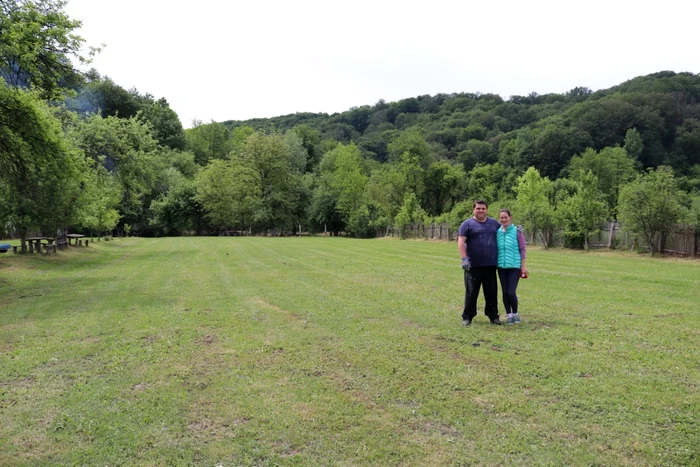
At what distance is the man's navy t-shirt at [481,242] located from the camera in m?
7.43

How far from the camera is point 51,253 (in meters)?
21.2

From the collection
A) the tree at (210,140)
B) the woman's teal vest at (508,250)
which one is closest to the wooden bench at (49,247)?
the woman's teal vest at (508,250)

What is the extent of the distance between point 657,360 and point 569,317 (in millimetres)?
2474

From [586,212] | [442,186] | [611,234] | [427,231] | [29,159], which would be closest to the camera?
[29,159]

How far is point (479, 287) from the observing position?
7.45 m

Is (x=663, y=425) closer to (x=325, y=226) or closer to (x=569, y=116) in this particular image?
(x=325, y=226)

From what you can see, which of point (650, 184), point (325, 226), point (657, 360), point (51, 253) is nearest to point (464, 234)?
point (657, 360)

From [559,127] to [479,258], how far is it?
80.8 metres

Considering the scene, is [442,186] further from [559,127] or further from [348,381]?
[348,381]

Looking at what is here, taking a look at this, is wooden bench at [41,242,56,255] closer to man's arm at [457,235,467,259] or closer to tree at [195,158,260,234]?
man's arm at [457,235,467,259]

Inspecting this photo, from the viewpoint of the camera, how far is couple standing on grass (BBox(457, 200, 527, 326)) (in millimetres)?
7445

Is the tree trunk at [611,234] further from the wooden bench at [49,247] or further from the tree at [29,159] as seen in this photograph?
the wooden bench at [49,247]

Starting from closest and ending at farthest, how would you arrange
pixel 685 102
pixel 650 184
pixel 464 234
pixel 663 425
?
pixel 663 425
pixel 464 234
pixel 650 184
pixel 685 102

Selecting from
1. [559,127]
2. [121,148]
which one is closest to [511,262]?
[121,148]
